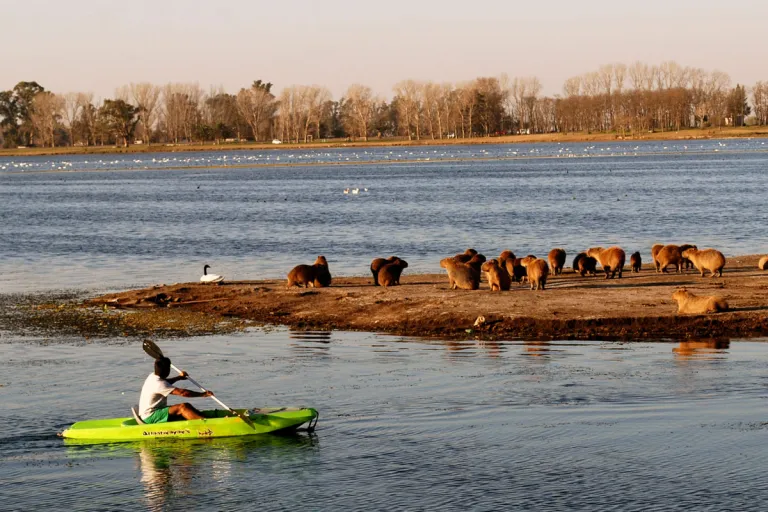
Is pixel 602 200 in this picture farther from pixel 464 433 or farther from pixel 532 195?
pixel 464 433

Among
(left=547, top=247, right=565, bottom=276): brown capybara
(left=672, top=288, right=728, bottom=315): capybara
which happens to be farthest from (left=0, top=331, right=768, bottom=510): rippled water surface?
(left=547, top=247, right=565, bottom=276): brown capybara

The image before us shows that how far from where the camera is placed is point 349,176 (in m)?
116

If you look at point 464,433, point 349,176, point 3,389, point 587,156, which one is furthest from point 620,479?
point 587,156

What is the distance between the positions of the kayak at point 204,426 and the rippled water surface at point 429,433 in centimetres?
14

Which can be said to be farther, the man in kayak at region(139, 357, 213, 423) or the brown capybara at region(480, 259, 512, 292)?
the brown capybara at region(480, 259, 512, 292)

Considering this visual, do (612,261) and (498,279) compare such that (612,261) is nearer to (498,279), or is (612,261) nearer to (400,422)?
(498,279)

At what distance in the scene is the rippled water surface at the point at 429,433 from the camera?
13.2 metres

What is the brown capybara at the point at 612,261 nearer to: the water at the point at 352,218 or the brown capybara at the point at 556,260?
the brown capybara at the point at 556,260

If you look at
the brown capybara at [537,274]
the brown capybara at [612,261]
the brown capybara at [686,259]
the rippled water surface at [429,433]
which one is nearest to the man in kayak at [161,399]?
the rippled water surface at [429,433]

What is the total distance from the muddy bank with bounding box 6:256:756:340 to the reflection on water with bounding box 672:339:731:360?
1.45 ft

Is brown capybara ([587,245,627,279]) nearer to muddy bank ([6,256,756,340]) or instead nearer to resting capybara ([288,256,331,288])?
muddy bank ([6,256,756,340])

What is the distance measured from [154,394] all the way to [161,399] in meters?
0.13

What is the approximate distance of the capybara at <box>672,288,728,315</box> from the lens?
21.9m

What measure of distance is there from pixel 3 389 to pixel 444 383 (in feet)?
23.9
